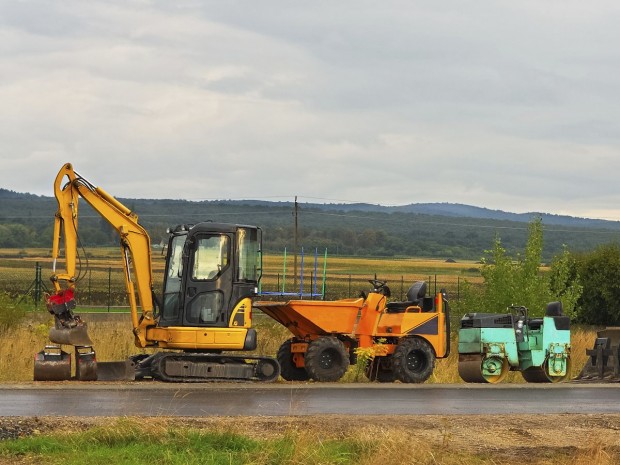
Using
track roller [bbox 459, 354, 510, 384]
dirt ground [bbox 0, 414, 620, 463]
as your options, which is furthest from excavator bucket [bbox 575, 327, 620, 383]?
dirt ground [bbox 0, 414, 620, 463]

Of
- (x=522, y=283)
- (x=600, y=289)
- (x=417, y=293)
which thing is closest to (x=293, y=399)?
→ (x=417, y=293)

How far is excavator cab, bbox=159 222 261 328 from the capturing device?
24.5m

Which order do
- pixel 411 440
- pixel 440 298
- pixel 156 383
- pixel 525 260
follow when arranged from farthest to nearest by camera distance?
1. pixel 525 260
2. pixel 440 298
3. pixel 156 383
4. pixel 411 440

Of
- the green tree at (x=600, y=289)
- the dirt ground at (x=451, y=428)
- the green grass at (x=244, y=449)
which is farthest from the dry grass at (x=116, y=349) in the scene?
the green tree at (x=600, y=289)

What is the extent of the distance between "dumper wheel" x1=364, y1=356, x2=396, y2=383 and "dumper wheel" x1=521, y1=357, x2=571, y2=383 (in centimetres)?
307

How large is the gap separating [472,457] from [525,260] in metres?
22.9

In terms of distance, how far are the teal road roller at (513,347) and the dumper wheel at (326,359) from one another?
2858 mm

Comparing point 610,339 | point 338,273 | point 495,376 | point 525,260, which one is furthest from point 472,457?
point 338,273

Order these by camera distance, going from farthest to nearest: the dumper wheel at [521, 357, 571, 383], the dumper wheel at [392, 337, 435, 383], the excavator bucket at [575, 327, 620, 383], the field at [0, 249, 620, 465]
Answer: the excavator bucket at [575, 327, 620, 383]
the dumper wheel at [521, 357, 571, 383]
the dumper wheel at [392, 337, 435, 383]
the field at [0, 249, 620, 465]

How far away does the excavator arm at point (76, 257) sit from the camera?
2398cm

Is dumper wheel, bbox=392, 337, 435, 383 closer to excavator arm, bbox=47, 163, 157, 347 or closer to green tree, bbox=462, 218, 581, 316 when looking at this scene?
excavator arm, bbox=47, 163, 157, 347

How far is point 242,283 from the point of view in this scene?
24562mm

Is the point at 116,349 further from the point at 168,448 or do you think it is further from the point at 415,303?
the point at 168,448

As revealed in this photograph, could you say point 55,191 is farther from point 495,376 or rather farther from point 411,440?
point 411,440
